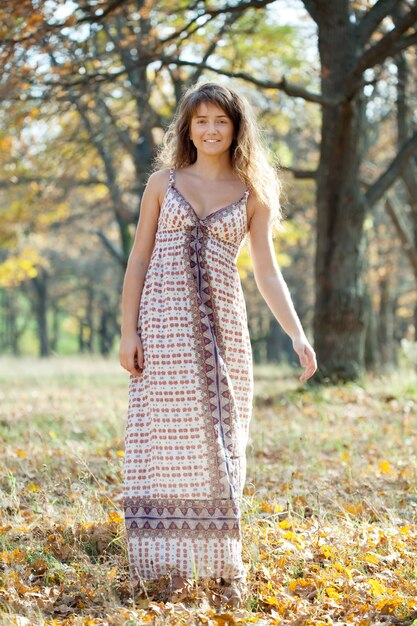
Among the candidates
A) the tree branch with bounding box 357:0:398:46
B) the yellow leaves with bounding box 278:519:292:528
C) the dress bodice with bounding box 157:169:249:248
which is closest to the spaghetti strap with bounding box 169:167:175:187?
the dress bodice with bounding box 157:169:249:248

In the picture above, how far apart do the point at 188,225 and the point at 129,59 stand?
512cm

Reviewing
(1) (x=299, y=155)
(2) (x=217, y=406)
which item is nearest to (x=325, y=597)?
(2) (x=217, y=406)

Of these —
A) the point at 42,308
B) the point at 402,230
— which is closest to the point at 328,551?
the point at 402,230

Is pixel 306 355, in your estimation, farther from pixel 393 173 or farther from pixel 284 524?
pixel 393 173

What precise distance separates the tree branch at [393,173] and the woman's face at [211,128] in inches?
249

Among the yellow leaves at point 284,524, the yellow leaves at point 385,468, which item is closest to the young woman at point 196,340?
the yellow leaves at point 284,524

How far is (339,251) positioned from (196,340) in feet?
21.2

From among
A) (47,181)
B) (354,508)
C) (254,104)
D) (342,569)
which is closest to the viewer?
(342,569)

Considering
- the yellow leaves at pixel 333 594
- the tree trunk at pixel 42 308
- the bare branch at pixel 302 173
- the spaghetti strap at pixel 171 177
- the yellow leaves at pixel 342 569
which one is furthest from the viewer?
the tree trunk at pixel 42 308

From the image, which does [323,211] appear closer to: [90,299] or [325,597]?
[325,597]

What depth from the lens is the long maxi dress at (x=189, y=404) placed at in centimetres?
338

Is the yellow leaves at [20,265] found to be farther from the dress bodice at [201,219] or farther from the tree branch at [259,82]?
the dress bodice at [201,219]

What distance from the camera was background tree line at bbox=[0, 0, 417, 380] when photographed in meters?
7.69

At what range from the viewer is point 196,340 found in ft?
11.6
